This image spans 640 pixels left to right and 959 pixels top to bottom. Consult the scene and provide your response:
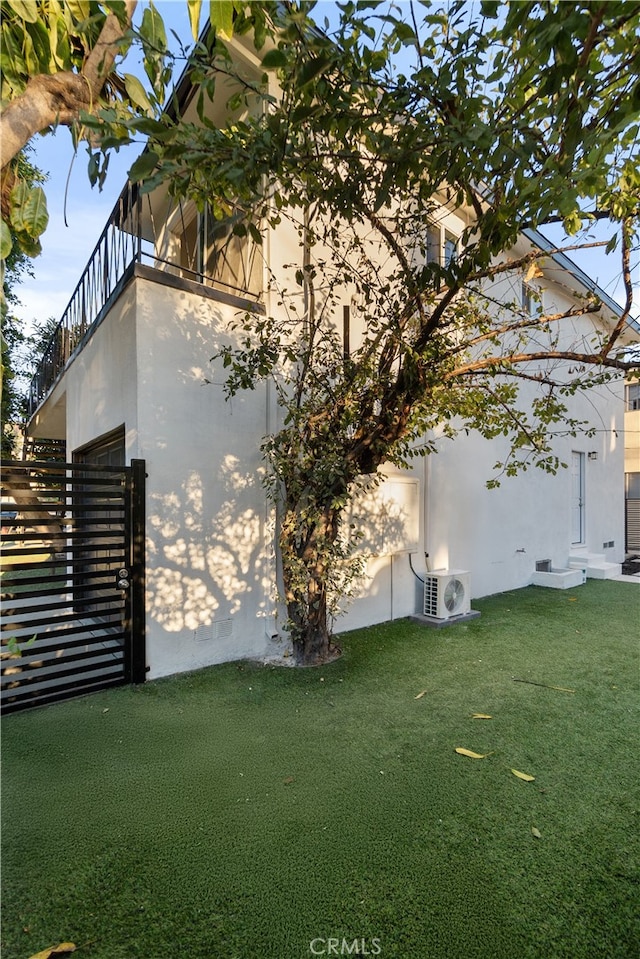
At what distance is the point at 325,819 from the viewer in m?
2.37

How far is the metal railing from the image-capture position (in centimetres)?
497

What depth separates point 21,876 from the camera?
2.03 meters

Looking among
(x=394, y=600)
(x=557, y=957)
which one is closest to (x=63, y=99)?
(x=557, y=957)

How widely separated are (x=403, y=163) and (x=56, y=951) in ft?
12.0

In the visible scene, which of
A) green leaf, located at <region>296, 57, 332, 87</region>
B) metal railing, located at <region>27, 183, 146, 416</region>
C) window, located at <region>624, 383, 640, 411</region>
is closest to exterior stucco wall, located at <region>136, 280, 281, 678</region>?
metal railing, located at <region>27, 183, 146, 416</region>

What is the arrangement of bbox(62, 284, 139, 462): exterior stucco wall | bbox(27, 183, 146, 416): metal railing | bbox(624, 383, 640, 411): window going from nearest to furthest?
1. bbox(62, 284, 139, 462): exterior stucco wall
2. bbox(27, 183, 146, 416): metal railing
3. bbox(624, 383, 640, 411): window

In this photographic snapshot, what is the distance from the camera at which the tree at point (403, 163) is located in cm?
184

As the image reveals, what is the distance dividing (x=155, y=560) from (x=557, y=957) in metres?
3.56

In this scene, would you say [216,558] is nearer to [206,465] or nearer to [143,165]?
[206,465]

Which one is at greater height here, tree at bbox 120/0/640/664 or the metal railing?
the metal railing

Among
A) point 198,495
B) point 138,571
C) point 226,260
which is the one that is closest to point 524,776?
point 138,571

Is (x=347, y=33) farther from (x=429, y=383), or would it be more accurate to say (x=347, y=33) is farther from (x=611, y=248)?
(x=429, y=383)

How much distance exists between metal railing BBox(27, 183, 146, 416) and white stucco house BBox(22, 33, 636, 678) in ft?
0.13
